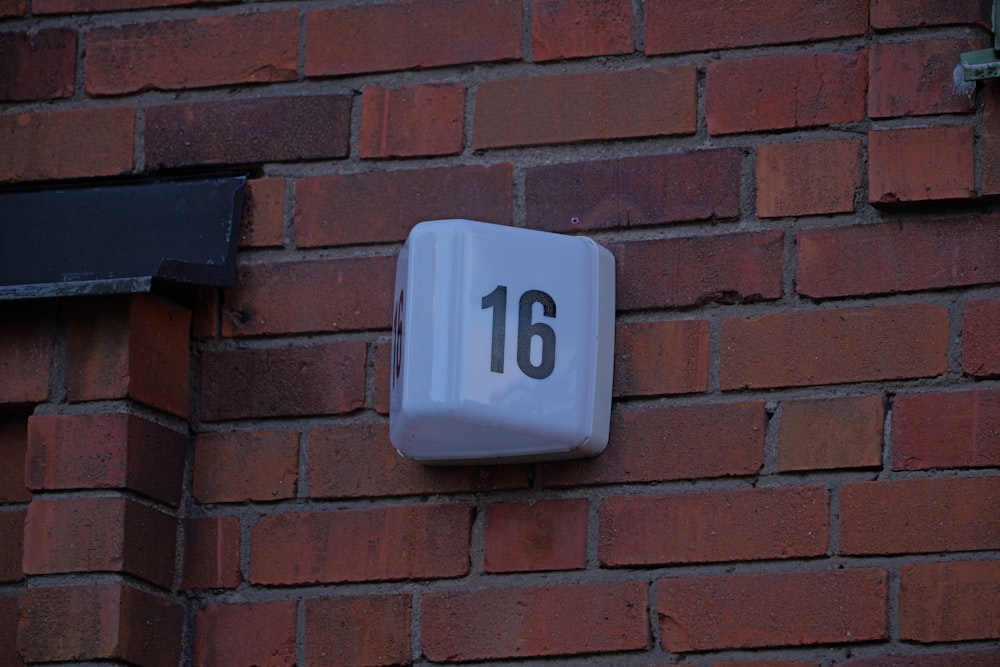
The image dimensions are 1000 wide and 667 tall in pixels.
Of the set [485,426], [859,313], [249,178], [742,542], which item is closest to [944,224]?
[859,313]

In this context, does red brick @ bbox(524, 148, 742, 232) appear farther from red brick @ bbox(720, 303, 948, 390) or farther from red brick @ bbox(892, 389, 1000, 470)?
red brick @ bbox(892, 389, 1000, 470)

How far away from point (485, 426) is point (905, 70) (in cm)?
60

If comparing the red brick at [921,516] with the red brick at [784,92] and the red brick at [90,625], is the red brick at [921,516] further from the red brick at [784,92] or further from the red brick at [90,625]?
the red brick at [90,625]

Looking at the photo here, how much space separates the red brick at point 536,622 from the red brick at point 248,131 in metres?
0.55

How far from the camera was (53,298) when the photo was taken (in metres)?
1.77

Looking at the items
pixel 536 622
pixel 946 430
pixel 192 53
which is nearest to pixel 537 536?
pixel 536 622

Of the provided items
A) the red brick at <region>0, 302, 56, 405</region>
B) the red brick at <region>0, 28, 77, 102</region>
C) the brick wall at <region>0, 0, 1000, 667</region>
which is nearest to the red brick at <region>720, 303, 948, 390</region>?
the brick wall at <region>0, 0, 1000, 667</region>

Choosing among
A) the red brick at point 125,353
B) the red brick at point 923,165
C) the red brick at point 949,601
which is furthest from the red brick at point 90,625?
the red brick at point 923,165

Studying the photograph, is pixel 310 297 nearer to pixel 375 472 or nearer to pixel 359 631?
pixel 375 472

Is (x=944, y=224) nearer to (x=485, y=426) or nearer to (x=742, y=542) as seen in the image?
(x=742, y=542)

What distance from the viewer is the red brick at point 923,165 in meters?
1.69

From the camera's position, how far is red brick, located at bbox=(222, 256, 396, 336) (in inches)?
71.9

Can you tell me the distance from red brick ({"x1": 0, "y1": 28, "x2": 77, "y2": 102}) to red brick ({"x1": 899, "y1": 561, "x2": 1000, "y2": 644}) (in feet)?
3.72

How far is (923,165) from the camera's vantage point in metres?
1.70
